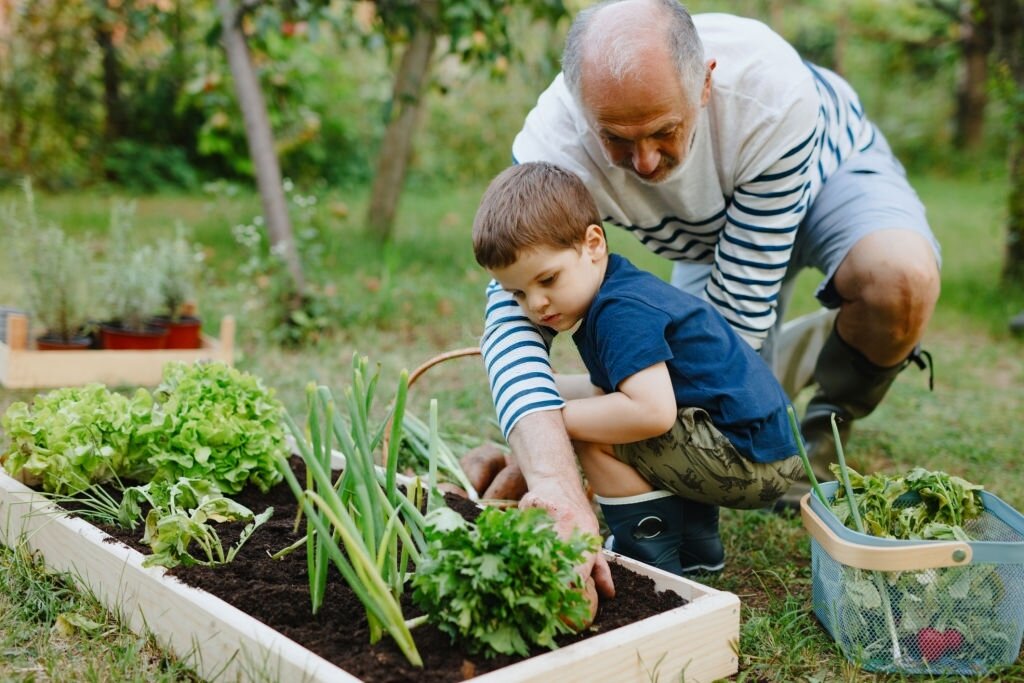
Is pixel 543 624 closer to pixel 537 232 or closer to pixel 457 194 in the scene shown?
pixel 537 232

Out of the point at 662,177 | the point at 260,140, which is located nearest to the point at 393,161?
the point at 260,140

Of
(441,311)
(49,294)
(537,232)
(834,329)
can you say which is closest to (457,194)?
(441,311)

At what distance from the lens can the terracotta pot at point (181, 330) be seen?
4203mm

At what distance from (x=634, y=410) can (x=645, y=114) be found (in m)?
0.65

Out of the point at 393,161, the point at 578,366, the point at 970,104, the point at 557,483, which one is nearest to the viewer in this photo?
the point at 557,483

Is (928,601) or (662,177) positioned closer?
(928,601)

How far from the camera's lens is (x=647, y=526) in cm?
232

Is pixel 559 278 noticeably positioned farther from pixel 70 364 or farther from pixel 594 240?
pixel 70 364

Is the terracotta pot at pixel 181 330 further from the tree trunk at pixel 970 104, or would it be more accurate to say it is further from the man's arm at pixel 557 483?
the tree trunk at pixel 970 104

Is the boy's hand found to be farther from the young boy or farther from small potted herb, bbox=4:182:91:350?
small potted herb, bbox=4:182:91:350

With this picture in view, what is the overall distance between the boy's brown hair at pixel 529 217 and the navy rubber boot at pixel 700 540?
0.72 metres

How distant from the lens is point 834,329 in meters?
3.08

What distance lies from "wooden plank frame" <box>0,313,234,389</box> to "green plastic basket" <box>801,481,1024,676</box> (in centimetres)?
278

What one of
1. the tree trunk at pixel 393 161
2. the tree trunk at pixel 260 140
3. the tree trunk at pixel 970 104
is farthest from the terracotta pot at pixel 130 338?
the tree trunk at pixel 970 104
